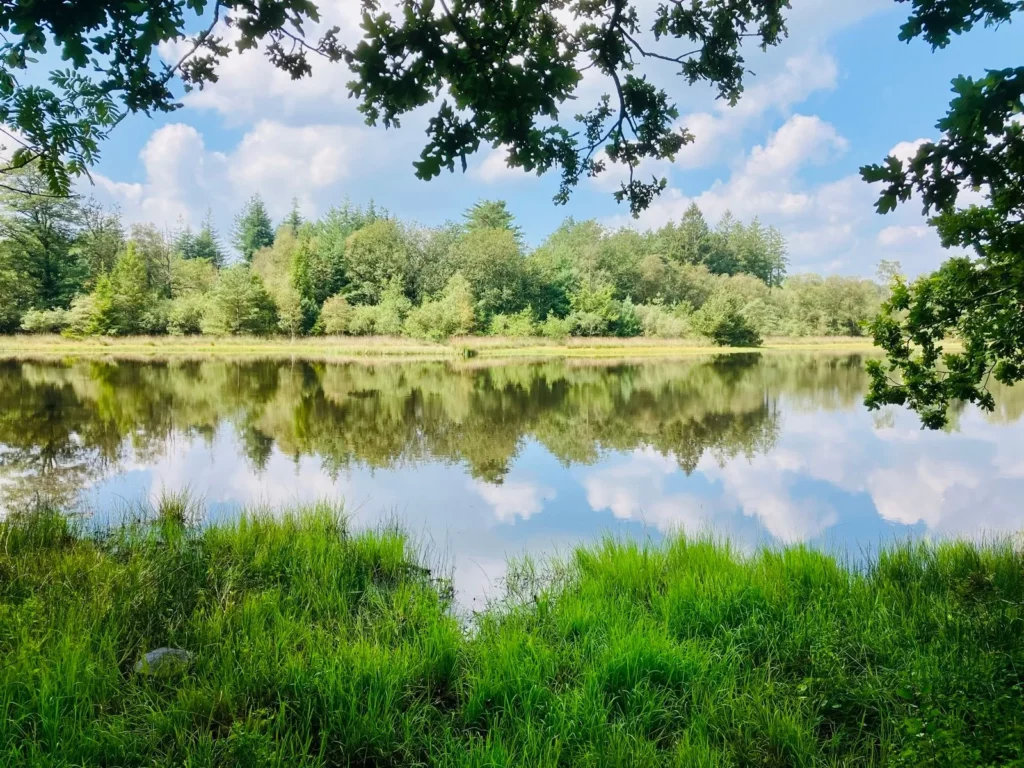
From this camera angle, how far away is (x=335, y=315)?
41.0m

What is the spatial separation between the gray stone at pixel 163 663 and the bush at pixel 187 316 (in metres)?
40.7

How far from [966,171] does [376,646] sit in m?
3.42

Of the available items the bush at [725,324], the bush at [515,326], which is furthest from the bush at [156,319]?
the bush at [725,324]

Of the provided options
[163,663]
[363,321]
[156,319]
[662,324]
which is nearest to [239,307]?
[156,319]

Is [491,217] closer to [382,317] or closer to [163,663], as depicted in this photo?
[382,317]

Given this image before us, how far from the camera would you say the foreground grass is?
236 cm

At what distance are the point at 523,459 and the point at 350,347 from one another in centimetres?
3012

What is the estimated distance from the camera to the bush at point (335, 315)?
40969mm

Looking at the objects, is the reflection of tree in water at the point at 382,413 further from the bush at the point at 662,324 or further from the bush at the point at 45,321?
the bush at the point at 662,324

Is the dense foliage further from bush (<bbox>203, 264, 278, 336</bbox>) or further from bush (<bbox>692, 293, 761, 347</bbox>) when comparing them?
bush (<bbox>203, 264, 278, 336</bbox>)

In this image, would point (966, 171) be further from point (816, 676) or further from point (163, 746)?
point (163, 746)

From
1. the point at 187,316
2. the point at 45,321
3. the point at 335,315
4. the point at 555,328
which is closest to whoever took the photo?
the point at 45,321

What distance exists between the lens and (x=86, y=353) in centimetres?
3156

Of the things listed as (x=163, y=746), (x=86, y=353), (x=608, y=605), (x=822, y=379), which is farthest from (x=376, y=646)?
(x=86, y=353)
